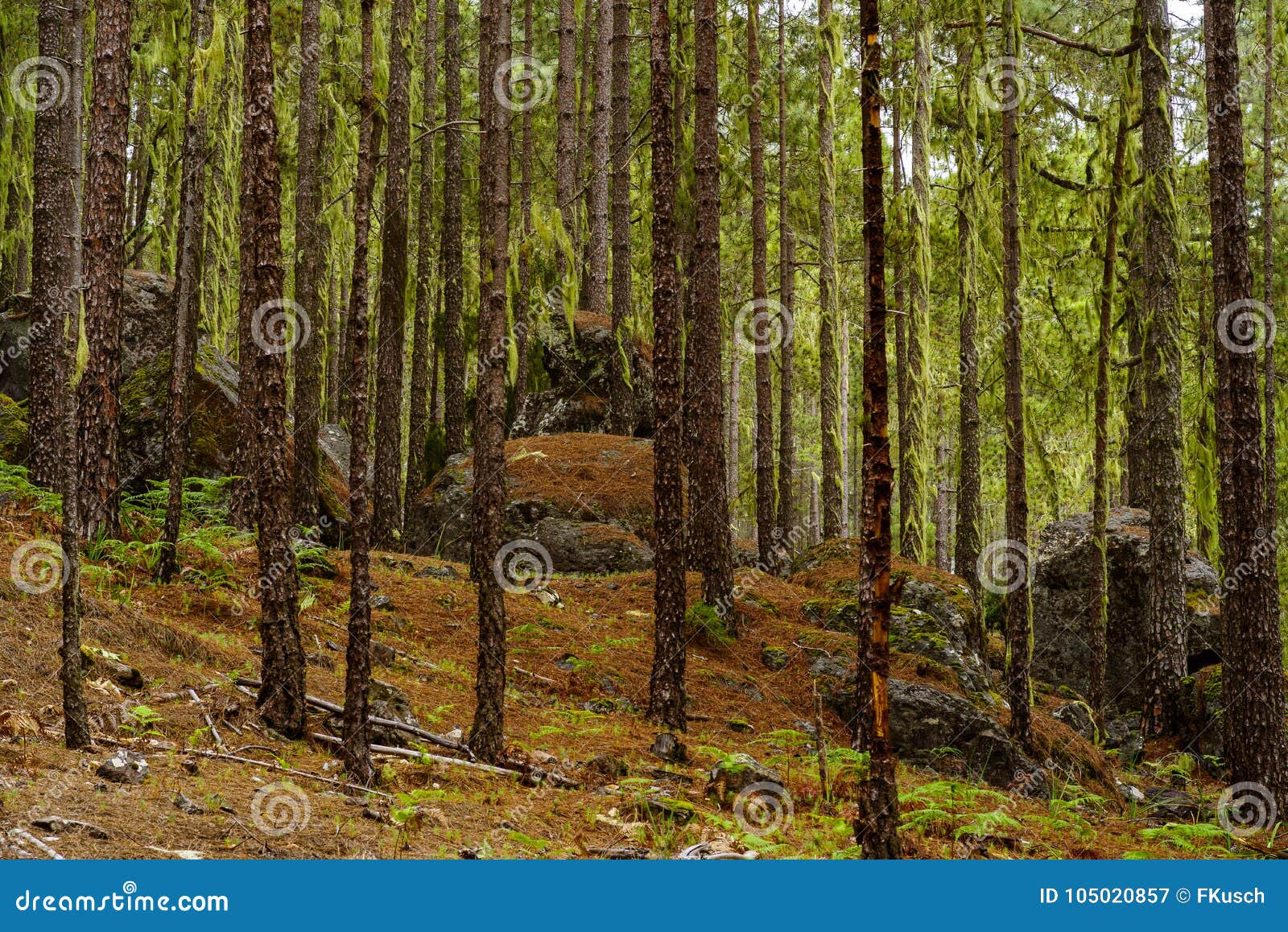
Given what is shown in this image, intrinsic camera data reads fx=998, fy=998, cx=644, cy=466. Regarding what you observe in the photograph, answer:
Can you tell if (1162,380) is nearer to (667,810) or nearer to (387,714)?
(667,810)

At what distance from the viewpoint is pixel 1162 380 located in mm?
11391

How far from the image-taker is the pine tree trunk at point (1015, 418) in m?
10.2

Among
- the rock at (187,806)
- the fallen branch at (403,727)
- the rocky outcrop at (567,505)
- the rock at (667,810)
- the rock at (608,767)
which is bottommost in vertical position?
the rock at (608,767)

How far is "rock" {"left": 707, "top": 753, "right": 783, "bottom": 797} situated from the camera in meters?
7.07

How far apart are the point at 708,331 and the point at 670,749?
15.7 feet

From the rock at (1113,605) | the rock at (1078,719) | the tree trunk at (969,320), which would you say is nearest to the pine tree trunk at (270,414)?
the tree trunk at (969,320)

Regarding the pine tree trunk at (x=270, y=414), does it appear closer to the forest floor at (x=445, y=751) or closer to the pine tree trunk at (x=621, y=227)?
the forest floor at (x=445, y=751)

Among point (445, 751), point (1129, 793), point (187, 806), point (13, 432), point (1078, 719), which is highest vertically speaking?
point (13, 432)

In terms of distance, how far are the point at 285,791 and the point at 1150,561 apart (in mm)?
10609

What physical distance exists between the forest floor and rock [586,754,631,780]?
7 centimetres

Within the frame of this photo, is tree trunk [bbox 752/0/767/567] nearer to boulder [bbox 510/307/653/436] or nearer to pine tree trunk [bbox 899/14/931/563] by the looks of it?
boulder [bbox 510/307/653/436]

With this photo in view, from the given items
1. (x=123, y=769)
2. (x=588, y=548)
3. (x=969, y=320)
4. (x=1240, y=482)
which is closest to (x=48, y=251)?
(x=588, y=548)

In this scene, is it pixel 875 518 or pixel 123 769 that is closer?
pixel 123 769

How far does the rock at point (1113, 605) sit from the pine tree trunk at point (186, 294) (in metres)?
11.6
